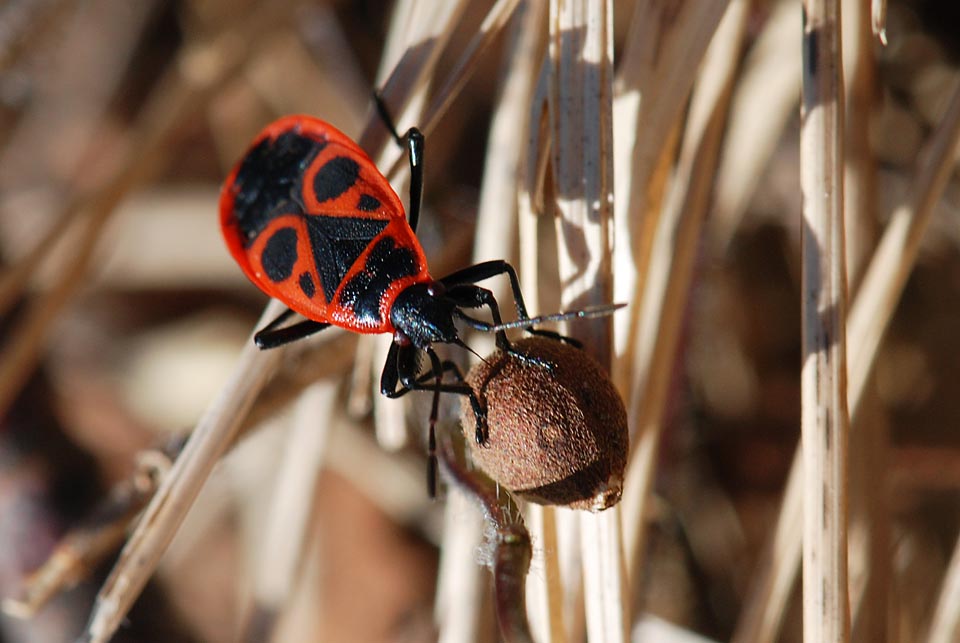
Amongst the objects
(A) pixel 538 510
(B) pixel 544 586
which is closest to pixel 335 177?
(A) pixel 538 510

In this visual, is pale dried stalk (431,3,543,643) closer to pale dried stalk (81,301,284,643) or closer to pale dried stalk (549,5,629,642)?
pale dried stalk (549,5,629,642)

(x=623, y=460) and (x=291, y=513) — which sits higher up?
(x=623, y=460)

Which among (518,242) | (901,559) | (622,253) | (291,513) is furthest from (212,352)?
(901,559)

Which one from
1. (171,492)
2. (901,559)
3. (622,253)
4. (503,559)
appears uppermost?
(622,253)

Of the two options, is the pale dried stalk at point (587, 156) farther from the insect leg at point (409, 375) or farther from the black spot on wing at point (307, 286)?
the black spot on wing at point (307, 286)

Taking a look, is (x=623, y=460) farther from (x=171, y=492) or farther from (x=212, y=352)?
(x=212, y=352)

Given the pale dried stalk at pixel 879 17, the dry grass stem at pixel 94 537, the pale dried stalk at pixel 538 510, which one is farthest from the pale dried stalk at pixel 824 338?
the dry grass stem at pixel 94 537

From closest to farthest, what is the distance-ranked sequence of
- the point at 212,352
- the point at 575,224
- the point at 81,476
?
the point at 575,224
the point at 81,476
the point at 212,352
